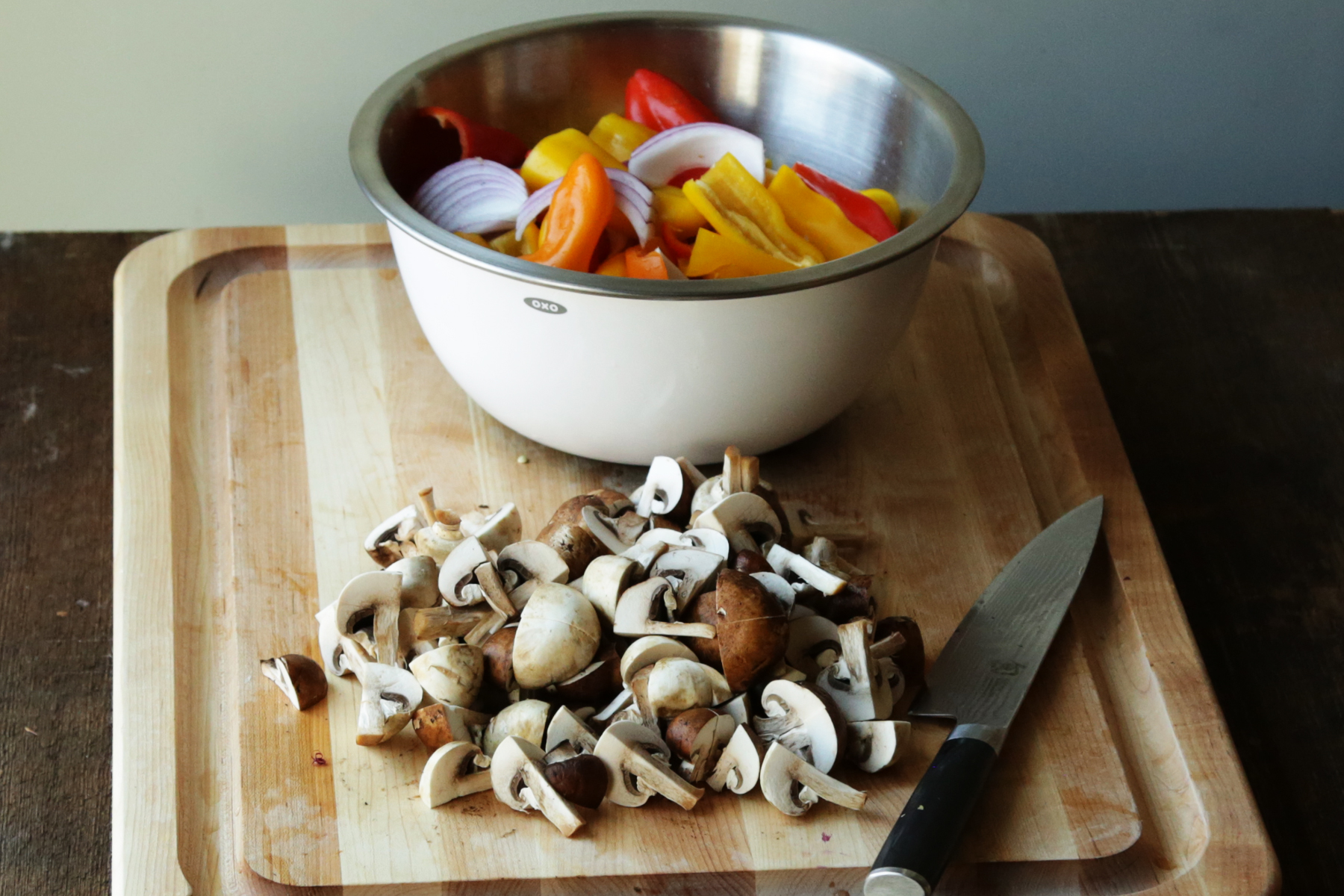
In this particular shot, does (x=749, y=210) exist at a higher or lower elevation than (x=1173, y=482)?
higher

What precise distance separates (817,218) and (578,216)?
221 millimetres

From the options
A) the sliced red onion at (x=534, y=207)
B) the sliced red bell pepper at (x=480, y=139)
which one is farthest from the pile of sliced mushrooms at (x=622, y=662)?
the sliced red bell pepper at (x=480, y=139)

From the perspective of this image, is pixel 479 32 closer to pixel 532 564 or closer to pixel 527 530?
pixel 527 530

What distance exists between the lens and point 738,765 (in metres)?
0.90

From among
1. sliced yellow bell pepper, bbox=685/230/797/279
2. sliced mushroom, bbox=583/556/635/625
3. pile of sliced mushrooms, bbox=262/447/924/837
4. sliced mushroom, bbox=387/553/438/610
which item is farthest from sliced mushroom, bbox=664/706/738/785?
sliced yellow bell pepper, bbox=685/230/797/279

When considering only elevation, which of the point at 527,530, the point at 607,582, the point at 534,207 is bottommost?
the point at 527,530

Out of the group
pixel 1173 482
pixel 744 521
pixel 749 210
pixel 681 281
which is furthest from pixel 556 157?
pixel 1173 482

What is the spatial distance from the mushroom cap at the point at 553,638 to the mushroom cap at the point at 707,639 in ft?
0.24

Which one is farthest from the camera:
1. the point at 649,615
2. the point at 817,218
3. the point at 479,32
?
the point at 479,32

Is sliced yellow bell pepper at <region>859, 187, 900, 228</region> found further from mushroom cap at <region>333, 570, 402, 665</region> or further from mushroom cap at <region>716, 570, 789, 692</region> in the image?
mushroom cap at <region>333, 570, 402, 665</region>

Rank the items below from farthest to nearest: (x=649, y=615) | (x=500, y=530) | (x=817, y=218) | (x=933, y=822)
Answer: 1. (x=817, y=218)
2. (x=500, y=530)
3. (x=649, y=615)
4. (x=933, y=822)

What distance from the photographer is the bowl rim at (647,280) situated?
3.18 feet

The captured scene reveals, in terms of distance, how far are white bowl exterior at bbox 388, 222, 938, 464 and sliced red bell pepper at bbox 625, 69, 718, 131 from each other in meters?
0.32

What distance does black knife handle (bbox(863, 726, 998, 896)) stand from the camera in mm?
818
